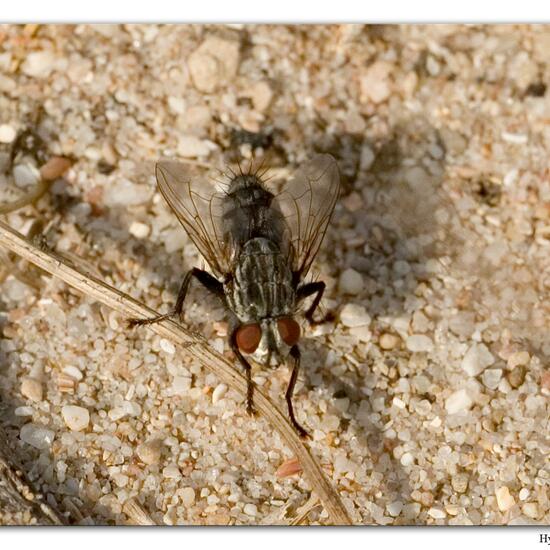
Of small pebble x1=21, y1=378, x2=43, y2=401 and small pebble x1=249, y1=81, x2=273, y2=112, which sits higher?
small pebble x1=249, y1=81, x2=273, y2=112

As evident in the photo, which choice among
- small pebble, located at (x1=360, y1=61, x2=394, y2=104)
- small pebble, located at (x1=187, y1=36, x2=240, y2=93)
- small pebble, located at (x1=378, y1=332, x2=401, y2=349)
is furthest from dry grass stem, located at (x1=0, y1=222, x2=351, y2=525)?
small pebble, located at (x1=360, y1=61, x2=394, y2=104)

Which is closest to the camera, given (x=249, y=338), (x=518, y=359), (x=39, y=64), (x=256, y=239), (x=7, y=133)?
(x=249, y=338)

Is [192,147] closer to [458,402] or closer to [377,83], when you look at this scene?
[377,83]

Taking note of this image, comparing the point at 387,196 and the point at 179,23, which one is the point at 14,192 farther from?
the point at 387,196

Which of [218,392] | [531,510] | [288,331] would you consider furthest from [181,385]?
[531,510]

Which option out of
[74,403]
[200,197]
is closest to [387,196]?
[200,197]

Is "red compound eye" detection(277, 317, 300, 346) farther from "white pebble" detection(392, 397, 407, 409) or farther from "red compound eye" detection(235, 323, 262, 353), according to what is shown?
"white pebble" detection(392, 397, 407, 409)
